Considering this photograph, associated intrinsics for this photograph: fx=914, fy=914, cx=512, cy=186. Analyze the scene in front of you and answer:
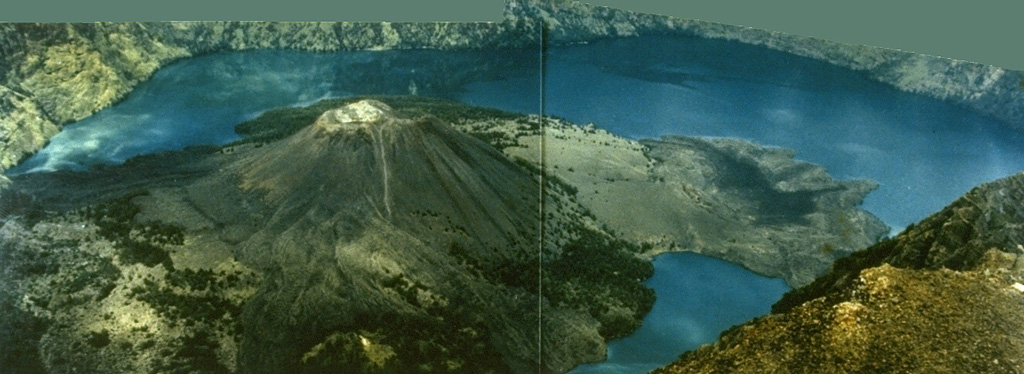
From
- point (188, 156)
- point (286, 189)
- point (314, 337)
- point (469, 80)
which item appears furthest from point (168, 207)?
point (469, 80)

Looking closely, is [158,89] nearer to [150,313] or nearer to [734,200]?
[150,313]

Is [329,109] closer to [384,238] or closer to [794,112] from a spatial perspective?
[384,238]

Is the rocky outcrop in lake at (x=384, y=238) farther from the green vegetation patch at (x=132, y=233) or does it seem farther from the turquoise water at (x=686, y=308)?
the turquoise water at (x=686, y=308)

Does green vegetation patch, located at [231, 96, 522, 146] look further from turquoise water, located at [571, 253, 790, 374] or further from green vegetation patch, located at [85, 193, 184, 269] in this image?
turquoise water, located at [571, 253, 790, 374]

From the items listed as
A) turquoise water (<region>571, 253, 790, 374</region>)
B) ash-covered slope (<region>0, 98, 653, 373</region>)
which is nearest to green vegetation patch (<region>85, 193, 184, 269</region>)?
ash-covered slope (<region>0, 98, 653, 373</region>)

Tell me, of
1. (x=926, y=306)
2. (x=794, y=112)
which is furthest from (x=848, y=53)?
(x=926, y=306)

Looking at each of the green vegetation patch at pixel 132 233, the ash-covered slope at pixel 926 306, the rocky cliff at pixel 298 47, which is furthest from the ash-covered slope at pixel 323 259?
the ash-covered slope at pixel 926 306
